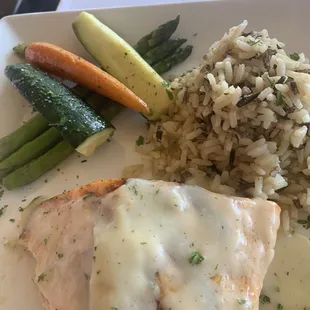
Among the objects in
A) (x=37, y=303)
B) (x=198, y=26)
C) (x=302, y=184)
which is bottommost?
(x=302, y=184)

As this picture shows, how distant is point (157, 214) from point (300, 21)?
1.72 metres

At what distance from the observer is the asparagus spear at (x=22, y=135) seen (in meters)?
3.03

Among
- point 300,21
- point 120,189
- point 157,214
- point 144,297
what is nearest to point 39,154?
point 120,189

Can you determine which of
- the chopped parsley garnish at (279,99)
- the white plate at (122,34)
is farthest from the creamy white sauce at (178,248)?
the white plate at (122,34)

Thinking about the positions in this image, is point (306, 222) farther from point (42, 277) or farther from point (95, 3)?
point (95, 3)

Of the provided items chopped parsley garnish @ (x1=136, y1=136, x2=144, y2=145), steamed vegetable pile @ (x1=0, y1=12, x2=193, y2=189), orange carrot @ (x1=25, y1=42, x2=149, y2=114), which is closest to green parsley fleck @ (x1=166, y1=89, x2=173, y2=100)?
steamed vegetable pile @ (x1=0, y1=12, x2=193, y2=189)

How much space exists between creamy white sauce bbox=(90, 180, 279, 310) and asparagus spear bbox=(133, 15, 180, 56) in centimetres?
127

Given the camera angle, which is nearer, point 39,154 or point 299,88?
point 299,88

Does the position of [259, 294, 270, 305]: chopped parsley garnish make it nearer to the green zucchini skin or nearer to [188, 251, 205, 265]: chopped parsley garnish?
[188, 251, 205, 265]: chopped parsley garnish

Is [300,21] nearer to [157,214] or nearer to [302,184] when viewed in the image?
[302,184]

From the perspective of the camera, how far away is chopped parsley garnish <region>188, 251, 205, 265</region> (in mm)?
2127

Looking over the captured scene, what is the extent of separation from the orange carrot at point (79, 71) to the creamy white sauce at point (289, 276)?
1081 mm

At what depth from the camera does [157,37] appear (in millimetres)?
3354

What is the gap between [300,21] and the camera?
3297mm
